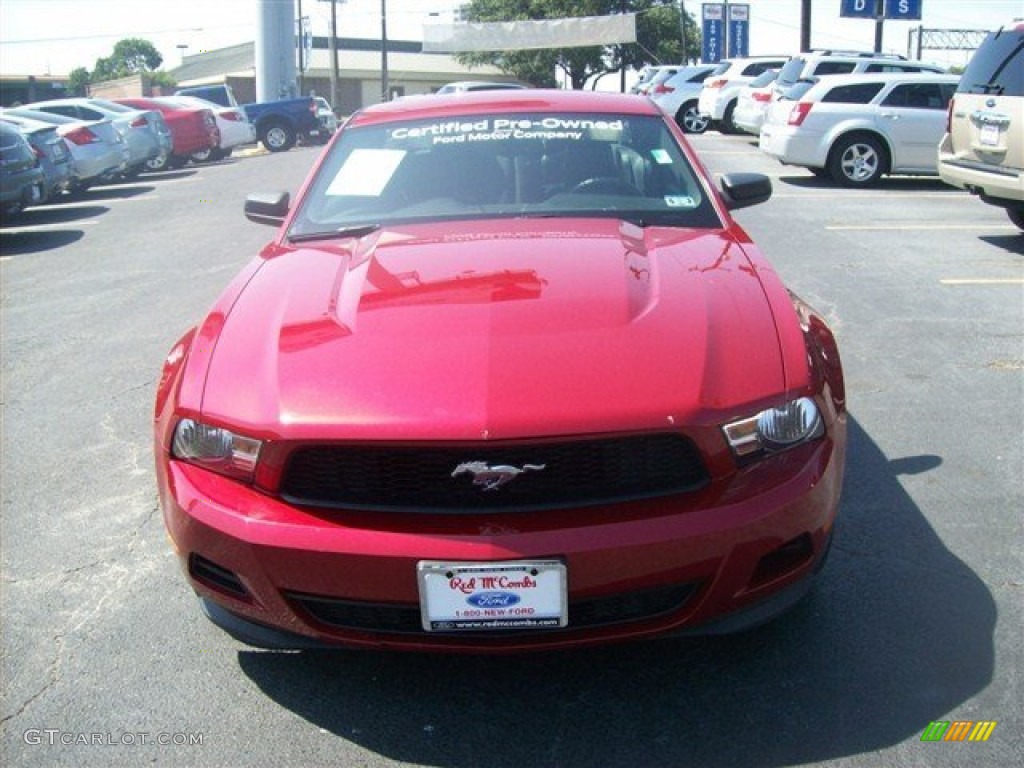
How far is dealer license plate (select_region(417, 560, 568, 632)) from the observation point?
267 centimetres

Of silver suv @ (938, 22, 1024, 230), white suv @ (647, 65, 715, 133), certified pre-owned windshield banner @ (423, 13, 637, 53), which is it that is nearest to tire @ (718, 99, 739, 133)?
white suv @ (647, 65, 715, 133)

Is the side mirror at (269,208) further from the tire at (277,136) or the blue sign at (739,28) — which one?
the blue sign at (739,28)

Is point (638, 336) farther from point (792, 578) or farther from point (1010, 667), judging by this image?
point (1010, 667)

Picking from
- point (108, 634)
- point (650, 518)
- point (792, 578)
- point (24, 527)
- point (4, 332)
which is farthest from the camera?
point (4, 332)

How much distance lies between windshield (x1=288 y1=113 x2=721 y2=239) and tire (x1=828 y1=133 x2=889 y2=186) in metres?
11.4

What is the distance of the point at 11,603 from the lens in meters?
3.71

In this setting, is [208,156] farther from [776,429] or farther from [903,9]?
[776,429]

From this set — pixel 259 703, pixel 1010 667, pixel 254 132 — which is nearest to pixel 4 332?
pixel 259 703

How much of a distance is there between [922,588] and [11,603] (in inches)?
116

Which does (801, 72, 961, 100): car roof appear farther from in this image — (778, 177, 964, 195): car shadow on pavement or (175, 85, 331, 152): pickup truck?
(175, 85, 331, 152): pickup truck

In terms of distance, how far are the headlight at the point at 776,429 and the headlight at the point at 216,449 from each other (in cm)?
120

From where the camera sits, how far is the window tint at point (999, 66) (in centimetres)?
945

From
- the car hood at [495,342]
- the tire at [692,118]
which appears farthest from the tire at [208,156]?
the car hood at [495,342]

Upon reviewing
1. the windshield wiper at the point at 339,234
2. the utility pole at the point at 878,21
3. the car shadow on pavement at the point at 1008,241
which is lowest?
the car shadow on pavement at the point at 1008,241
